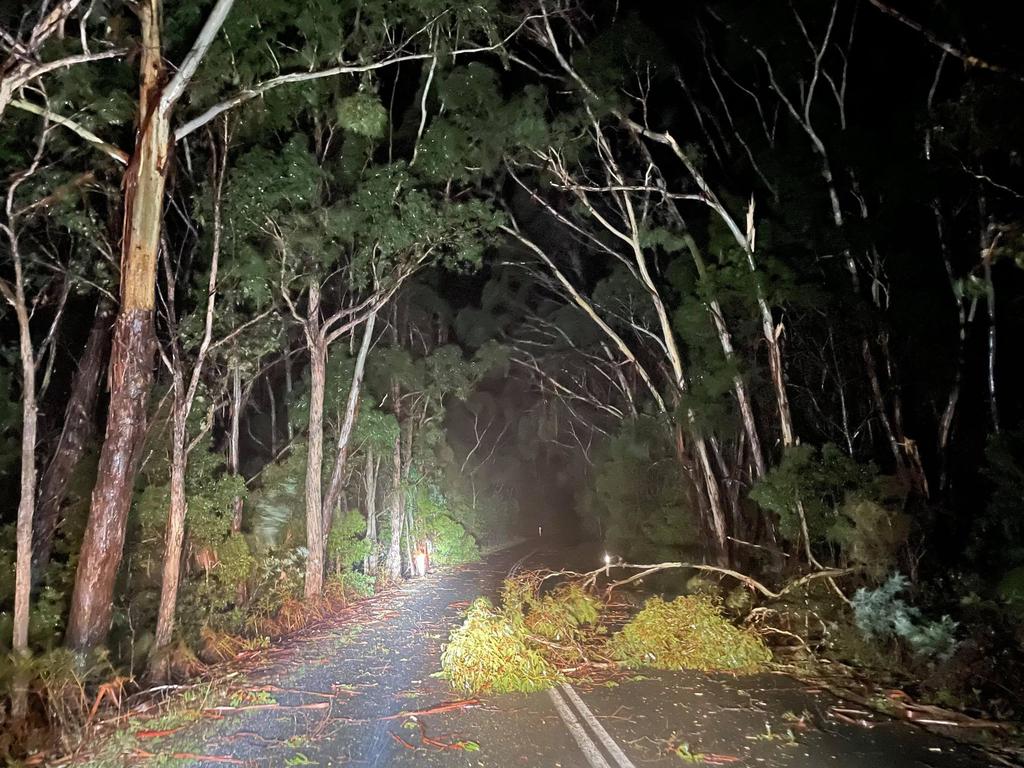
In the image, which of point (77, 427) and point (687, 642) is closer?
point (687, 642)

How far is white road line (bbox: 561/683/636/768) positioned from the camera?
5762 millimetres

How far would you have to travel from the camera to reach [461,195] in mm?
14914

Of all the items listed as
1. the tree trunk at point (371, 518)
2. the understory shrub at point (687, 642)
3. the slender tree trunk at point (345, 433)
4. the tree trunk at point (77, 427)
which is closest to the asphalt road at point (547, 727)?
the understory shrub at point (687, 642)

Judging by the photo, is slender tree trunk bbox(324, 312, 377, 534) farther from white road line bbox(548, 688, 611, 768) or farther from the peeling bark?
white road line bbox(548, 688, 611, 768)

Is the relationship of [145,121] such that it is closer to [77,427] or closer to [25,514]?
[25,514]

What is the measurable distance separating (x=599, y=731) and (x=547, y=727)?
0.52 m

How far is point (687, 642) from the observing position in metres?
9.42

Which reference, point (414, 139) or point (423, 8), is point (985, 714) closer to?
point (423, 8)

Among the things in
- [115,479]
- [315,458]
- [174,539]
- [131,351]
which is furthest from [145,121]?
[315,458]

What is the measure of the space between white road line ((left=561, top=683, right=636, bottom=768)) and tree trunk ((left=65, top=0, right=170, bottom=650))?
569cm

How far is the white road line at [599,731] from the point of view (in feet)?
18.9

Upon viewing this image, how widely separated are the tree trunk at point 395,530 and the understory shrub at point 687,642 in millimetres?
11413

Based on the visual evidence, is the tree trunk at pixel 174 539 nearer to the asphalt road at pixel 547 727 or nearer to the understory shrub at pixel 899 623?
the asphalt road at pixel 547 727

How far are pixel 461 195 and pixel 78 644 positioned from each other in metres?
11.0
